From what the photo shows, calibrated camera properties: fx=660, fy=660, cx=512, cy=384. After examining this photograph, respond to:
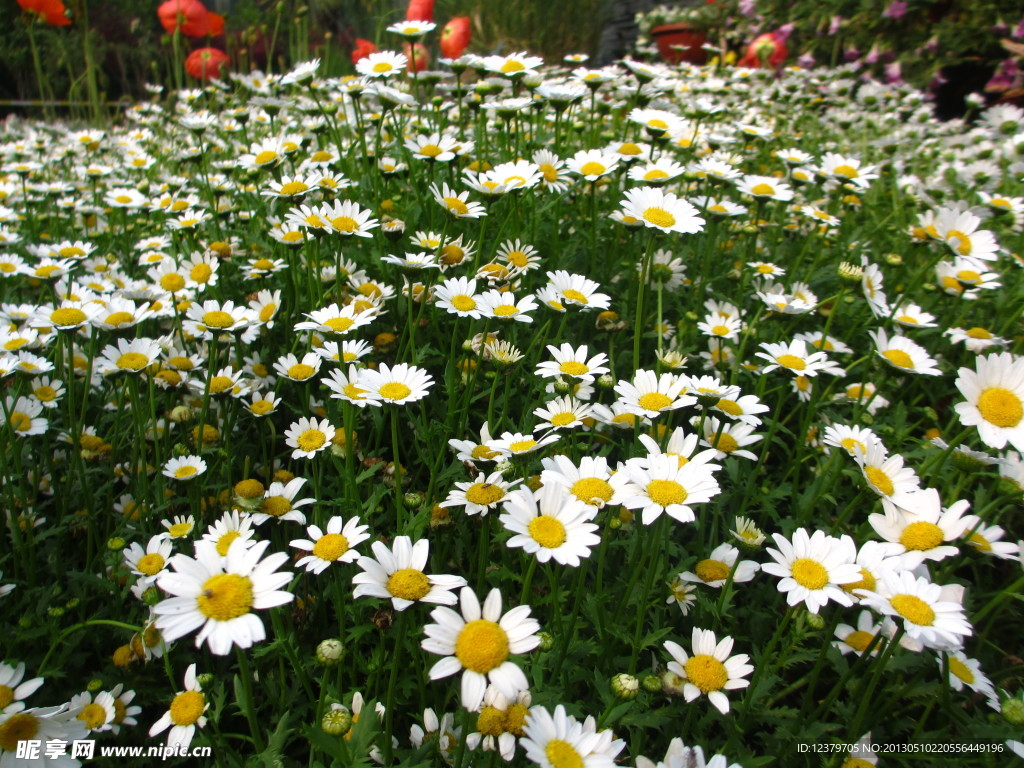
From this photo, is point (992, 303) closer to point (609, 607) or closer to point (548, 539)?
point (609, 607)

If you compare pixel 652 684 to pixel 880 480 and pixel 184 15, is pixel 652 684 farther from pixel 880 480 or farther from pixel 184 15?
pixel 184 15

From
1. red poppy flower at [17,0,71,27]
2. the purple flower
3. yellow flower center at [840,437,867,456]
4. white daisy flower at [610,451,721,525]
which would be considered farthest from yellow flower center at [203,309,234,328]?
the purple flower

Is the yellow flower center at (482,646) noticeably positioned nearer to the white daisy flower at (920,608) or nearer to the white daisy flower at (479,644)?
the white daisy flower at (479,644)

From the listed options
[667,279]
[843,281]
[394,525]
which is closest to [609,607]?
[394,525]

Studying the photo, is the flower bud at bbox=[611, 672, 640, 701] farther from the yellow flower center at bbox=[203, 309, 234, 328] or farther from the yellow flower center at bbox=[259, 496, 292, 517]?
the yellow flower center at bbox=[203, 309, 234, 328]

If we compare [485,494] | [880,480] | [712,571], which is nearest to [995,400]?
[880,480]

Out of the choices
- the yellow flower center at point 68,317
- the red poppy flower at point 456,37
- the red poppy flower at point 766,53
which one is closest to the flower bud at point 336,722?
the yellow flower center at point 68,317
